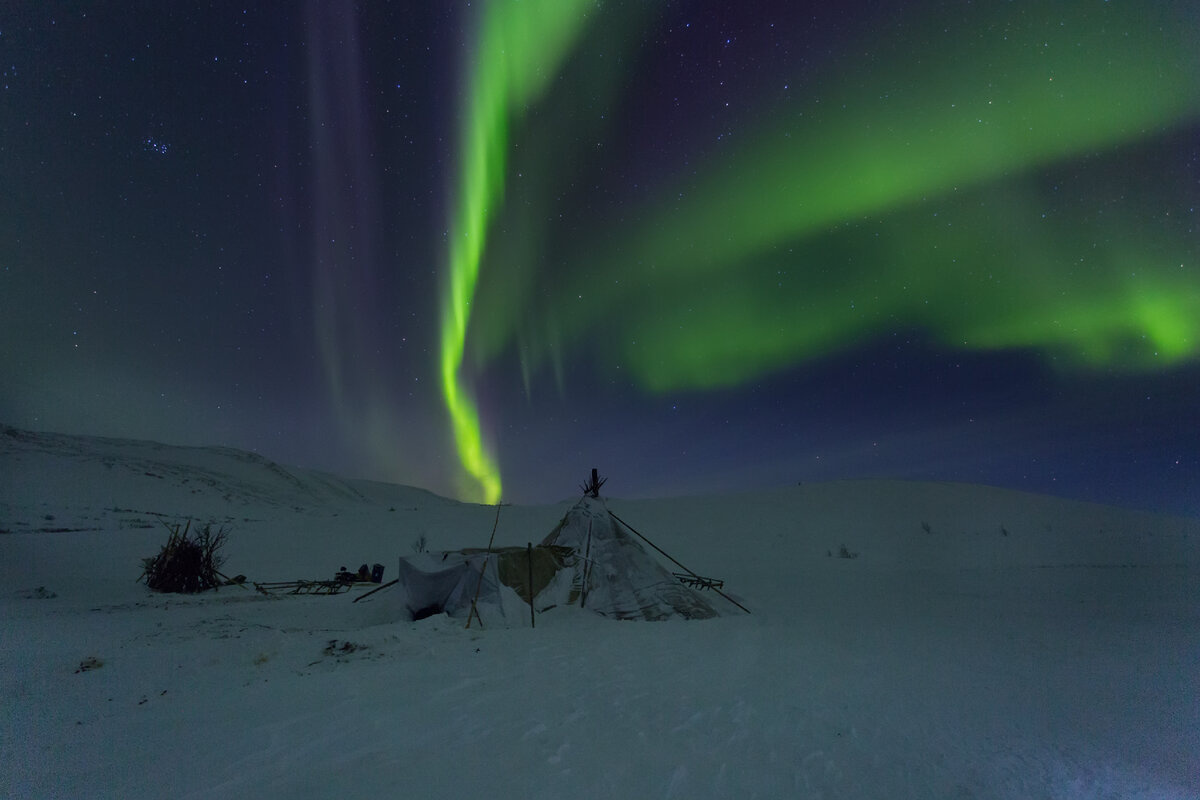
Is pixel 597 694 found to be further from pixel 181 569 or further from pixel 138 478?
pixel 138 478

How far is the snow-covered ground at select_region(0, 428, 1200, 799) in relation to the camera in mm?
3922

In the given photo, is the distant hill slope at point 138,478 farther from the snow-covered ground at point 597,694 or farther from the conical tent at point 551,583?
the conical tent at point 551,583

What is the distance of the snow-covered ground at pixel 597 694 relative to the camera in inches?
154

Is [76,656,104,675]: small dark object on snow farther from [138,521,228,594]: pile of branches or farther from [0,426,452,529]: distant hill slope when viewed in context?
[0,426,452,529]: distant hill slope

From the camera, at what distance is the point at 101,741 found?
4113mm

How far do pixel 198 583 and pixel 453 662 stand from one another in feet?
30.9

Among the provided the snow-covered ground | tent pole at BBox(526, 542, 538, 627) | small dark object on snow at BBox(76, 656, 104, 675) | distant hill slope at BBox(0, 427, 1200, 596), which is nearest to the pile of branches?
the snow-covered ground

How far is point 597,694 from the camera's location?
573 cm

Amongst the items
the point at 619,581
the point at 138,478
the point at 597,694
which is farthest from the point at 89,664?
the point at 138,478

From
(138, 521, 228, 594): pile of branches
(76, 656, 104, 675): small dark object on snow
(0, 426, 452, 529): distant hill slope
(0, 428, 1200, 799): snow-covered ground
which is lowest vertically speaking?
(0, 428, 1200, 799): snow-covered ground

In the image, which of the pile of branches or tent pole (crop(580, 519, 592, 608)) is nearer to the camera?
tent pole (crop(580, 519, 592, 608))

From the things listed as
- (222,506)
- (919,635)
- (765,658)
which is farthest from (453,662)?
(222,506)

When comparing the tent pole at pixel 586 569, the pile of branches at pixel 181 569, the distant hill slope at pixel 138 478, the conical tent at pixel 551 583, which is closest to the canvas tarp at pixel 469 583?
the conical tent at pixel 551 583

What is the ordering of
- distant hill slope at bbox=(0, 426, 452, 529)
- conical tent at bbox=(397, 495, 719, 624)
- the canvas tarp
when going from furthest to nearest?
distant hill slope at bbox=(0, 426, 452, 529)
conical tent at bbox=(397, 495, 719, 624)
the canvas tarp
